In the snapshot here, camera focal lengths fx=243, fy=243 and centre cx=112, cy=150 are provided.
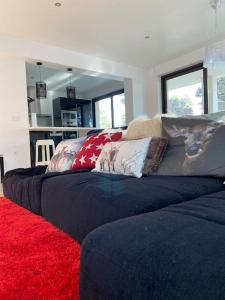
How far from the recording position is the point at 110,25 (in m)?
3.85

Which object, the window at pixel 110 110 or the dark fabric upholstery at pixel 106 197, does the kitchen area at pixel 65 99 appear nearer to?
the window at pixel 110 110

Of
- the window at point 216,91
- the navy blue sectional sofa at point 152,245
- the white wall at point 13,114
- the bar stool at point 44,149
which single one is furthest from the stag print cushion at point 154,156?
the window at point 216,91

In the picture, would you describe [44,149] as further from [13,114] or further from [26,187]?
[26,187]

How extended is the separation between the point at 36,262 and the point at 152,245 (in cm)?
79

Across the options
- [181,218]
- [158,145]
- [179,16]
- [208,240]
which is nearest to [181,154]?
[158,145]

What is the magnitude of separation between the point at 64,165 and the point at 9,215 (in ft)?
2.00

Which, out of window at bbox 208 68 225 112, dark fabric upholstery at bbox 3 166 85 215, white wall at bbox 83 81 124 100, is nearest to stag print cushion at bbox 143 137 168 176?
dark fabric upholstery at bbox 3 166 85 215

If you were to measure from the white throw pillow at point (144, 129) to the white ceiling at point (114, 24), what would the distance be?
6.84ft

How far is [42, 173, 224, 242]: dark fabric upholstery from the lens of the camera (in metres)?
1.03

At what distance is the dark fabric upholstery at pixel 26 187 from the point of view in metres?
1.80

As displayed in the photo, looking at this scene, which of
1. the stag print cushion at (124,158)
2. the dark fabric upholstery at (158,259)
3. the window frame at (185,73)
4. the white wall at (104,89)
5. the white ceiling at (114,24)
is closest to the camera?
the dark fabric upholstery at (158,259)

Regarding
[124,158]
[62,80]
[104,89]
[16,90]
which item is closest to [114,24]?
[16,90]

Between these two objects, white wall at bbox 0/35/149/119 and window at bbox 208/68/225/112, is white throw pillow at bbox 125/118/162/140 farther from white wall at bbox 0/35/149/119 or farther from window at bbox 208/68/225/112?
window at bbox 208/68/225/112

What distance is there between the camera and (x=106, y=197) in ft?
3.70
